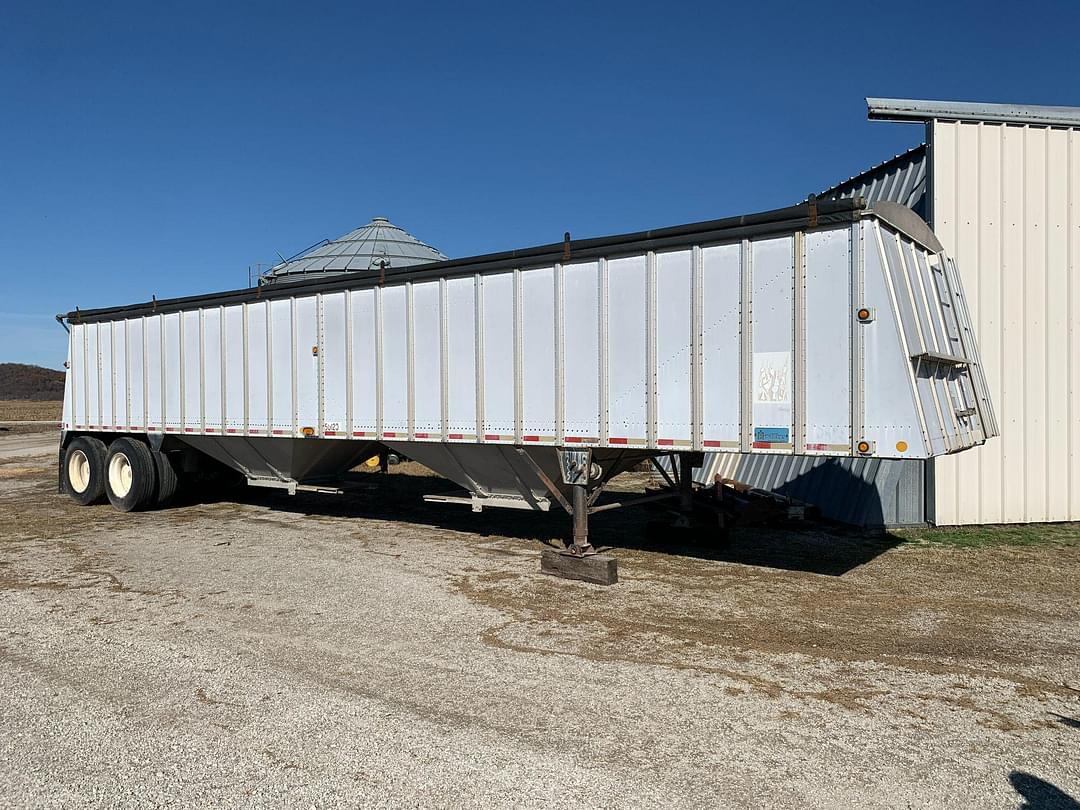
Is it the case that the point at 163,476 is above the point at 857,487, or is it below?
above

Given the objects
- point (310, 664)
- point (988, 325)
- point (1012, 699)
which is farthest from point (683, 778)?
point (988, 325)

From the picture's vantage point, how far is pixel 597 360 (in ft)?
30.1

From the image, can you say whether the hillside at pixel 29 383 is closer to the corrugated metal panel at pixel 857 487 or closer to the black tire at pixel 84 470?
the black tire at pixel 84 470

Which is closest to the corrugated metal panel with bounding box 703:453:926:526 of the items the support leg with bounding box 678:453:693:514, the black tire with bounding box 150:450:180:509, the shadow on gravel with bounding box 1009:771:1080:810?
the support leg with bounding box 678:453:693:514

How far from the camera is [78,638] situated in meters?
7.19

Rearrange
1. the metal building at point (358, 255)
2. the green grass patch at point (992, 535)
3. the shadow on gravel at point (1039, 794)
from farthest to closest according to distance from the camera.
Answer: the metal building at point (358, 255) → the green grass patch at point (992, 535) → the shadow on gravel at point (1039, 794)

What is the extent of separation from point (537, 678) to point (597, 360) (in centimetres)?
406

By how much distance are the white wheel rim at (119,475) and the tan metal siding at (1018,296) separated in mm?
14260

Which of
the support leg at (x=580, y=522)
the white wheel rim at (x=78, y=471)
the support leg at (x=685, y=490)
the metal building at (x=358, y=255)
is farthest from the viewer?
the metal building at (x=358, y=255)

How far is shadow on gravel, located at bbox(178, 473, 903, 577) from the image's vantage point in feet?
35.3

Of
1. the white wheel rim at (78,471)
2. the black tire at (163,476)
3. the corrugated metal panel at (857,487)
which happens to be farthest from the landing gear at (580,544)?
the white wheel rim at (78,471)

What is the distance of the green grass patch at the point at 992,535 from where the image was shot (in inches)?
450

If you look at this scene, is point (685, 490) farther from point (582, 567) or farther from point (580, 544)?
point (582, 567)

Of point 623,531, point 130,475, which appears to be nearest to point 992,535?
point 623,531
